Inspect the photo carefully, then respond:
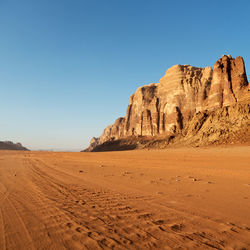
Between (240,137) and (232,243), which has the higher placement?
(240,137)

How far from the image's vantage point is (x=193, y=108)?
2670 inches

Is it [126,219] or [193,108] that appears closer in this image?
[126,219]

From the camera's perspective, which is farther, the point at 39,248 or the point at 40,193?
the point at 40,193

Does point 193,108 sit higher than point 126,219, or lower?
higher

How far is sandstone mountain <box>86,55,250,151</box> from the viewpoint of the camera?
3353 centimetres

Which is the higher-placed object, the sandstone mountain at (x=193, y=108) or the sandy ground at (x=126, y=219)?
the sandstone mountain at (x=193, y=108)

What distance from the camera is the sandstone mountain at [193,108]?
33.5 m

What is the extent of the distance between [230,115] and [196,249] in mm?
37489

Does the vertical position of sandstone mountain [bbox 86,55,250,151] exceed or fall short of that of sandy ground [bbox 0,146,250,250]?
it exceeds it

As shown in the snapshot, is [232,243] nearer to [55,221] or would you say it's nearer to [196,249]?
[196,249]

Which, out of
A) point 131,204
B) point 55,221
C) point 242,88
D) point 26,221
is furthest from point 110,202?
point 242,88

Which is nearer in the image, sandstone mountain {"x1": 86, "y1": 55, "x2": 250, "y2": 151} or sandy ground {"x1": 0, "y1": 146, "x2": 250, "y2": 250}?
sandy ground {"x1": 0, "y1": 146, "x2": 250, "y2": 250}

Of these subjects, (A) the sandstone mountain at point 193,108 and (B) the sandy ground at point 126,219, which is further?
(A) the sandstone mountain at point 193,108

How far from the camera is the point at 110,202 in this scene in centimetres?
468
